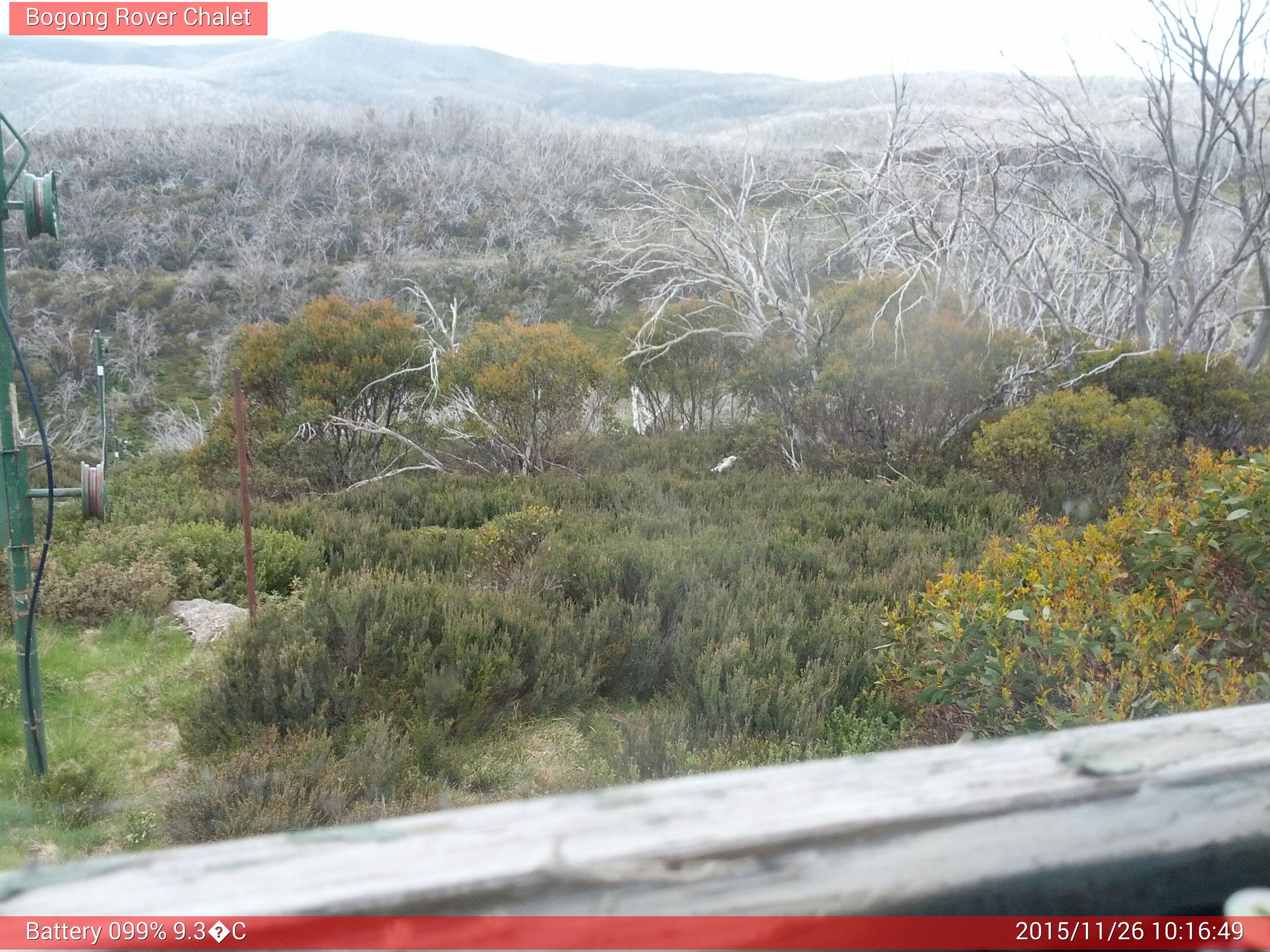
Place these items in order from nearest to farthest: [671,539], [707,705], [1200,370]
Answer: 1. [707,705]
2. [671,539]
3. [1200,370]

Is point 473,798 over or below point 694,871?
below

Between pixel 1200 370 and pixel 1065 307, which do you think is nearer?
pixel 1200 370

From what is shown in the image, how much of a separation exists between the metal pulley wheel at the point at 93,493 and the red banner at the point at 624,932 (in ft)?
9.76

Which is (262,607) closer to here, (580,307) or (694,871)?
(694,871)

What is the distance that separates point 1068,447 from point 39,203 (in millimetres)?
6594

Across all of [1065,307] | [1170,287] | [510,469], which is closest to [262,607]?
[510,469]

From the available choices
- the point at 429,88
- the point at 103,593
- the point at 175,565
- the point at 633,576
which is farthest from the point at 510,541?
the point at 429,88

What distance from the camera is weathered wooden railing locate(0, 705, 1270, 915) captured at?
59cm

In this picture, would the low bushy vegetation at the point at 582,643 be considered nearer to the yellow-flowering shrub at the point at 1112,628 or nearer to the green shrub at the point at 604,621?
the green shrub at the point at 604,621

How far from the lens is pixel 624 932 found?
61 centimetres

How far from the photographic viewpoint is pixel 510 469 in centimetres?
874

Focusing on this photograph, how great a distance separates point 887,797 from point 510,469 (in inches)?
322

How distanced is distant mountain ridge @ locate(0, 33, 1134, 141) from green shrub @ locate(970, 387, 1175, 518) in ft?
17.1

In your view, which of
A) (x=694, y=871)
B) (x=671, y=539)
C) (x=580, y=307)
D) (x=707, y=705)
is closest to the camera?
(x=694, y=871)
